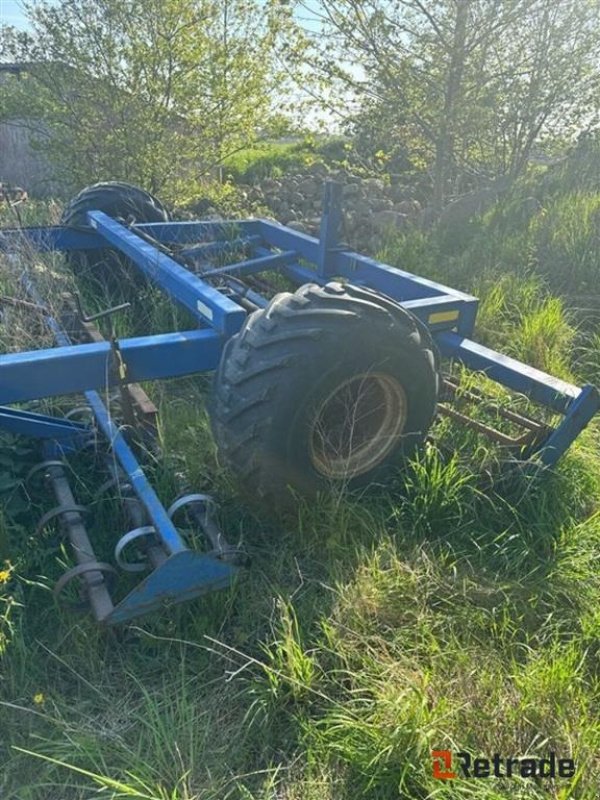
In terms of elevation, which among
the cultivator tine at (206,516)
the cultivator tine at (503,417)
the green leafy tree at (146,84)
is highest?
the green leafy tree at (146,84)

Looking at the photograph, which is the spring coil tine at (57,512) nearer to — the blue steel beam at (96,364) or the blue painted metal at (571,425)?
the blue steel beam at (96,364)

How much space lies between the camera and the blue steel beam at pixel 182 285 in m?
2.63

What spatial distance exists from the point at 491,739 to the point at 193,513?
131 cm

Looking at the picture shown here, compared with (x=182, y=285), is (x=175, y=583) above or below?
below

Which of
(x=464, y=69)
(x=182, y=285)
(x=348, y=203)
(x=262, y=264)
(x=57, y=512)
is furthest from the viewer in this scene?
(x=348, y=203)

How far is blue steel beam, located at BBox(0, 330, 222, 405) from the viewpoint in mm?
2256

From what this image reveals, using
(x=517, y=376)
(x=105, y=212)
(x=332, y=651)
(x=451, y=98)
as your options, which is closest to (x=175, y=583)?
(x=332, y=651)

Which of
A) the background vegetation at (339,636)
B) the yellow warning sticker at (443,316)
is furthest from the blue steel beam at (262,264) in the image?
the yellow warning sticker at (443,316)

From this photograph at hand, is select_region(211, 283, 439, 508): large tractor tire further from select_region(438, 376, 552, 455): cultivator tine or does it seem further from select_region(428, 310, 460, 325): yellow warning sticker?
select_region(428, 310, 460, 325): yellow warning sticker

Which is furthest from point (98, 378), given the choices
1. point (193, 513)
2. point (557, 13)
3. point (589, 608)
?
point (557, 13)

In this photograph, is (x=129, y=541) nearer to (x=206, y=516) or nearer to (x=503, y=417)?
(x=206, y=516)

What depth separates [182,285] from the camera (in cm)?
306

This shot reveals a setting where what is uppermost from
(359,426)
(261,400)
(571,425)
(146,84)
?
(146,84)

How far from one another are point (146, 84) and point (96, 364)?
5233 mm
